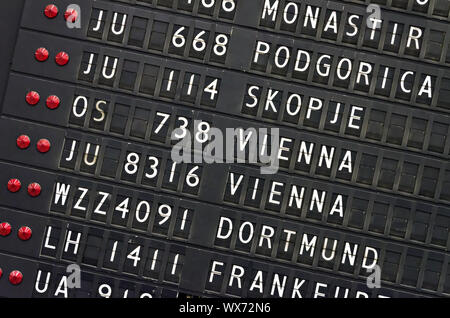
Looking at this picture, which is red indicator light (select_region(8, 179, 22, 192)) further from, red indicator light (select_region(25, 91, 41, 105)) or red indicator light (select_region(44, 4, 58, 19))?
red indicator light (select_region(44, 4, 58, 19))

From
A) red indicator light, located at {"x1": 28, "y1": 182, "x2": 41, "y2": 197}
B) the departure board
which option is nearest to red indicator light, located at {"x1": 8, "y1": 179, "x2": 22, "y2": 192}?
the departure board

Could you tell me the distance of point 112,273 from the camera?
71500 millimetres

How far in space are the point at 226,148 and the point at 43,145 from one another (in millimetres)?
6155

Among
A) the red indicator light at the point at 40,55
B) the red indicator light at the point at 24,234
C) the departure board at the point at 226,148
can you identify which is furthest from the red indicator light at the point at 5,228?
the red indicator light at the point at 40,55

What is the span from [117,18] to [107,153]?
14.9 ft

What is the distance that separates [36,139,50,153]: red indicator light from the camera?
71375 mm

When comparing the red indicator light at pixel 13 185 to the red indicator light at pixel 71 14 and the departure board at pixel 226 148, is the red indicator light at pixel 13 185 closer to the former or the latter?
the departure board at pixel 226 148

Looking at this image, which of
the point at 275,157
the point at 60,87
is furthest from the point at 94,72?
the point at 275,157

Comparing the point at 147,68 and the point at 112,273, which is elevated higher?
the point at 147,68

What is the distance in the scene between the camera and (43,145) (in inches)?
2810

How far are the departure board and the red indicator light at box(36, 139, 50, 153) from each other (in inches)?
1.3

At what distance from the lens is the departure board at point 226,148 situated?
70688mm

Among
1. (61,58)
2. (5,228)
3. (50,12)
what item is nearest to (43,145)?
(61,58)
